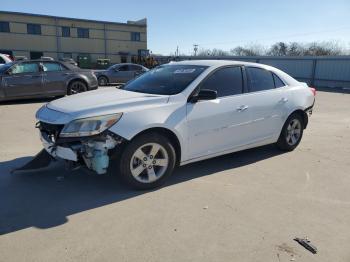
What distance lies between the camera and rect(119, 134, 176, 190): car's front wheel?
162 inches

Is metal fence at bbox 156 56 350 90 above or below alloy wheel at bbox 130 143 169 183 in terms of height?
above

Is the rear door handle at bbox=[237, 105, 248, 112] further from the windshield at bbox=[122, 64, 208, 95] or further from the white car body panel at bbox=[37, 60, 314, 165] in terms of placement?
the windshield at bbox=[122, 64, 208, 95]

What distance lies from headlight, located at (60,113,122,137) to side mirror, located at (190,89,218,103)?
Result: 3.88 feet

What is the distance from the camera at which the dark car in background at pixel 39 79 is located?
36.8 feet

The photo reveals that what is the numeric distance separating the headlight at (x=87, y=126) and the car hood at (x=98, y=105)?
0.06 metres

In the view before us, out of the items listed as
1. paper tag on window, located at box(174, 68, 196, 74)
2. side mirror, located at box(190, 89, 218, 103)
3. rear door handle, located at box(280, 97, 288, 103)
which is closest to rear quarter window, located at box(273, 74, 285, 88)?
rear door handle, located at box(280, 97, 288, 103)

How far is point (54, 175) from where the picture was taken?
482 cm

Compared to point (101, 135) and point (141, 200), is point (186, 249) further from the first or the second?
Answer: point (101, 135)

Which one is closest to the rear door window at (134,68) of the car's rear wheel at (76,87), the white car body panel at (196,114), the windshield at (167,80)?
the car's rear wheel at (76,87)

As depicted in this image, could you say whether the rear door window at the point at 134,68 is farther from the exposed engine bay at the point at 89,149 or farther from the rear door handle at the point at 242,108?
the exposed engine bay at the point at 89,149

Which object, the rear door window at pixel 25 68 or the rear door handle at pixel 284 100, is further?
the rear door window at pixel 25 68

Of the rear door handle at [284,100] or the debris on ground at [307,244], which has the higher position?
the rear door handle at [284,100]

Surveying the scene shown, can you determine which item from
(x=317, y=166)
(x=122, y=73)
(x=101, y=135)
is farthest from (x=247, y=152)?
(x=122, y=73)

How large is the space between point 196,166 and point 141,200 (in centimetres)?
144
